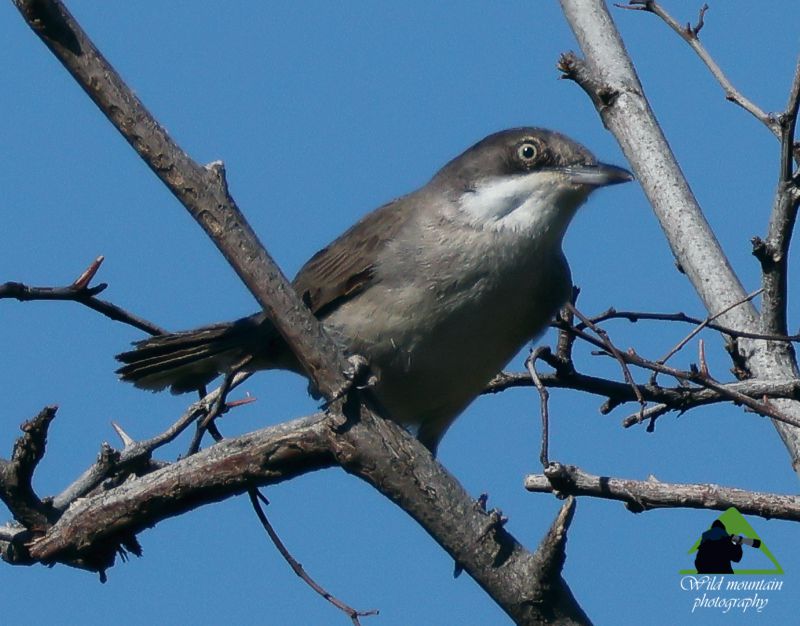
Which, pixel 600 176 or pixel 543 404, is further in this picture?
pixel 600 176

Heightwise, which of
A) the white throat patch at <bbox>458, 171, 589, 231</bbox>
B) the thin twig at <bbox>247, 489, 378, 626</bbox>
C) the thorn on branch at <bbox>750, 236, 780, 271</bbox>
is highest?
the white throat patch at <bbox>458, 171, 589, 231</bbox>

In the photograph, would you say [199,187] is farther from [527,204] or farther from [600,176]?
[600,176]

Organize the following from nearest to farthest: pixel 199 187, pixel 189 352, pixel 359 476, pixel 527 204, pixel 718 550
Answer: pixel 199 187, pixel 359 476, pixel 718 550, pixel 527 204, pixel 189 352

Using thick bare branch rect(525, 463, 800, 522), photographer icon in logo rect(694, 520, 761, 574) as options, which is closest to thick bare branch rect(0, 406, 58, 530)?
thick bare branch rect(525, 463, 800, 522)

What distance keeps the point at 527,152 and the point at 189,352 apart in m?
1.95

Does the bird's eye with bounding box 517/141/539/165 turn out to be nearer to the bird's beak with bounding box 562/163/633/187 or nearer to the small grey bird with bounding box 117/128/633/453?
the small grey bird with bounding box 117/128/633/453

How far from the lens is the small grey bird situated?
580 centimetres

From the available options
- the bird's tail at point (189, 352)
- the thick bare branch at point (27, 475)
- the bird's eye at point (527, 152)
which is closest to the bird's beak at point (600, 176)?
the bird's eye at point (527, 152)

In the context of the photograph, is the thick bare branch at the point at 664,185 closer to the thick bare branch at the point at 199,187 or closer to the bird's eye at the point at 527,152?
the bird's eye at the point at 527,152

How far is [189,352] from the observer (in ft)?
20.6

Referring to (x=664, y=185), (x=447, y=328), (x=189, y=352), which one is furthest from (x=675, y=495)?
(x=189, y=352)

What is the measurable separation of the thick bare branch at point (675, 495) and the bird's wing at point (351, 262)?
7.50 feet

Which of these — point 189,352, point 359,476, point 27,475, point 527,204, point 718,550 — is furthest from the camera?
point 189,352

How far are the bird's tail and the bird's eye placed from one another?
1497mm
